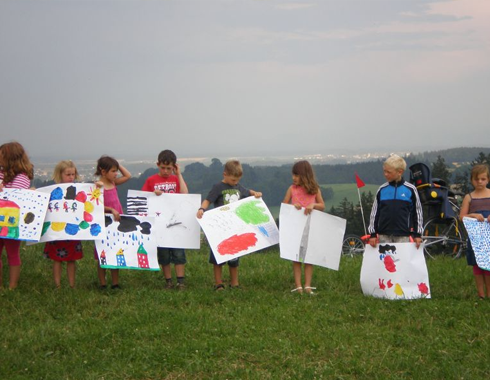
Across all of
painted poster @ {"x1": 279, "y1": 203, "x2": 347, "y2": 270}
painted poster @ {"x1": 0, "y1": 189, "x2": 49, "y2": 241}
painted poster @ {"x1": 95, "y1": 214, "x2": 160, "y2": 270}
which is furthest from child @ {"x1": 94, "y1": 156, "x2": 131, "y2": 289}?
painted poster @ {"x1": 279, "y1": 203, "x2": 347, "y2": 270}

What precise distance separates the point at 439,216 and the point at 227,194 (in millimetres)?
5649

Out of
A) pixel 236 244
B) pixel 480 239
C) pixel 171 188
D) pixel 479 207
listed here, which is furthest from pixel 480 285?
pixel 171 188

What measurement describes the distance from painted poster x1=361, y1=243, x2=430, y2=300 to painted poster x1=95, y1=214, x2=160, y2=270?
3271 millimetres

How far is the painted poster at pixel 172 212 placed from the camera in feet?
29.1

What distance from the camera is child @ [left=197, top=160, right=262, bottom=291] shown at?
874 cm

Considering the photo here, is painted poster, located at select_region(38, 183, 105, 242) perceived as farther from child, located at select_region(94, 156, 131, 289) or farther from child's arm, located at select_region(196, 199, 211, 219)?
child's arm, located at select_region(196, 199, 211, 219)

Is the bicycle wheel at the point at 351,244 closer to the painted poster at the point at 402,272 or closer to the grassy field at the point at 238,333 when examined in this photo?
the grassy field at the point at 238,333

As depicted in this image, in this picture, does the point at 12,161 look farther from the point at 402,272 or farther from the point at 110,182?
the point at 402,272

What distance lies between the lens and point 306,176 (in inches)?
341

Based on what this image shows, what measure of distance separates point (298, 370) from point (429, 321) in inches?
85.7

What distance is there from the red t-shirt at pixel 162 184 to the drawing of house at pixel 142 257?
2.96ft

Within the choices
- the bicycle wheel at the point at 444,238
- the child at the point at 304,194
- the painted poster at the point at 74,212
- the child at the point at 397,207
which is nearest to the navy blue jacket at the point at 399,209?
the child at the point at 397,207

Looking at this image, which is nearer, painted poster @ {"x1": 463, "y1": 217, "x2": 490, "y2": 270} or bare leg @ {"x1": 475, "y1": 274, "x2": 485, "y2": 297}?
painted poster @ {"x1": 463, "y1": 217, "x2": 490, "y2": 270}

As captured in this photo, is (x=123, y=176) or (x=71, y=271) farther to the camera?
(x=123, y=176)
